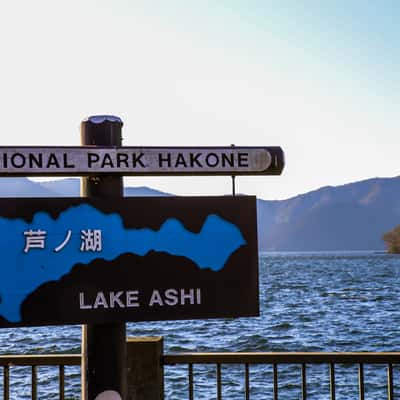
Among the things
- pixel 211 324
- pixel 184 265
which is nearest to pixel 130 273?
pixel 184 265

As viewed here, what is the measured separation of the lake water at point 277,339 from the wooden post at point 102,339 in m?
17.4

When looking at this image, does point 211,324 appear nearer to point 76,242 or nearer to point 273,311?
point 273,311

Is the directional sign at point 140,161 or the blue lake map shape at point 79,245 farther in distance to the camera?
the directional sign at point 140,161

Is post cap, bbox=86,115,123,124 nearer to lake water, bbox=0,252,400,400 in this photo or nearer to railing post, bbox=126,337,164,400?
railing post, bbox=126,337,164,400

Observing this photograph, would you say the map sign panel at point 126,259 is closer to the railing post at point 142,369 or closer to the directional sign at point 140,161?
the directional sign at point 140,161

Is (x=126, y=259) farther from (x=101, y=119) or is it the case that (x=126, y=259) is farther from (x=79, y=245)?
(x=101, y=119)

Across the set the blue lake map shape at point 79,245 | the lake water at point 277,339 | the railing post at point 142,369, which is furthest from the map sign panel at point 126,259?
the lake water at point 277,339

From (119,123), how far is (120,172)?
0.42 meters

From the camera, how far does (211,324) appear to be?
47.5m

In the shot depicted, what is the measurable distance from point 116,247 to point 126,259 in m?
0.12

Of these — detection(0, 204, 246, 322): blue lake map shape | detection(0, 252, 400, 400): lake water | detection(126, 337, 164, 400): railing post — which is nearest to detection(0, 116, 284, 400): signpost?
detection(0, 204, 246, 322): blue lake map shape

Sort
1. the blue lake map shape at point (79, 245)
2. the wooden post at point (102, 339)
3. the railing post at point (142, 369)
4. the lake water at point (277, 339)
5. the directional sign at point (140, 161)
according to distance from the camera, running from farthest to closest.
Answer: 1. the lake water at point (277, 339)
2. the railing post at point (142, 369)
3. the wooden post at point (102, 339)
4. the directional sign at point (140, 161)
5. the blue lake map shape at point (79, 245)

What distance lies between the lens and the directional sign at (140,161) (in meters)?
5.37

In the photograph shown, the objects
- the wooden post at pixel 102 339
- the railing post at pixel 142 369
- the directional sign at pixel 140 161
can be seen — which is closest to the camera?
the directional sign at pixel 140 161
